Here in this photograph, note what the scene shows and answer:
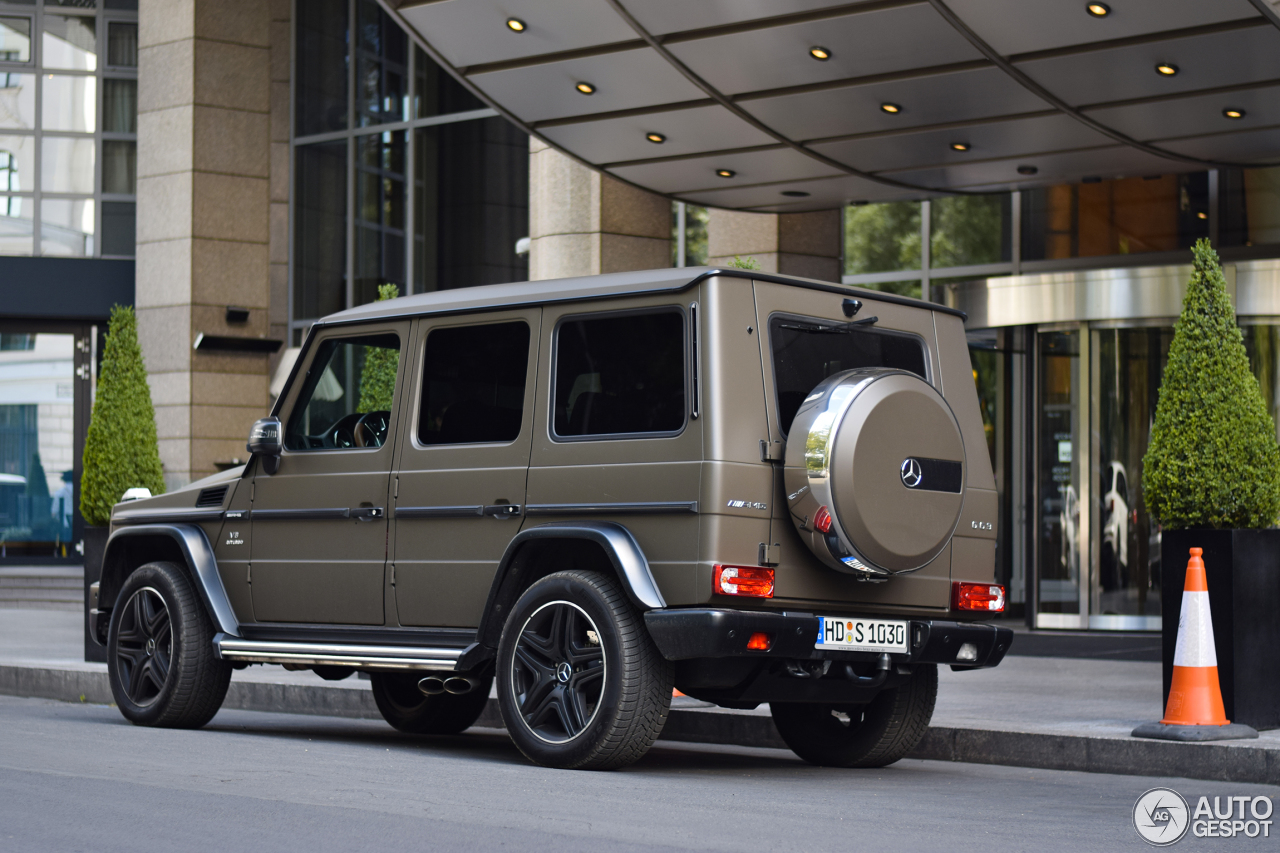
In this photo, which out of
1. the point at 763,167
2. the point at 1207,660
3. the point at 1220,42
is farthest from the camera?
the point at 763,167

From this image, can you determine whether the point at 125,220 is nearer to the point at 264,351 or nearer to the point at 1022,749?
the point at 264,351

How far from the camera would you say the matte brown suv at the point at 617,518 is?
6582 mm

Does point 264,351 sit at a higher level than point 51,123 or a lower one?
lower

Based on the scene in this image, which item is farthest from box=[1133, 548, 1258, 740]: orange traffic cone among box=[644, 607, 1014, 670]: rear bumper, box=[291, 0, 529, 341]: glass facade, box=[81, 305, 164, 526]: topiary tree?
box=[291, 0, 529, 341]: glass facade

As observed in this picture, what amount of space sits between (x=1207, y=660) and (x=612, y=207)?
31.4ft

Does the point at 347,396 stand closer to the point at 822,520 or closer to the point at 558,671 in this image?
the point at 558,671

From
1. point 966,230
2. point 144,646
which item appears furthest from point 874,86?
point 144,646

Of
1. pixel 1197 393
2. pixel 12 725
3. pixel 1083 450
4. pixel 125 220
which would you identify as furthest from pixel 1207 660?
pixel 125 220

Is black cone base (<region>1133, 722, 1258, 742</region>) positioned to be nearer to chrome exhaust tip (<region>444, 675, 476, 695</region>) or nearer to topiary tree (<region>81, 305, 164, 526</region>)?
chrome exhaust tip (<region>444, 675, 476, 695</region>)

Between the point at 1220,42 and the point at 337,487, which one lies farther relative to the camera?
the point at 1220,42

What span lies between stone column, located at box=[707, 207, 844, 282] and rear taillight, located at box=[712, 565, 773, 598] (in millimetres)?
9761

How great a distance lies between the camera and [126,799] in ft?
19.2

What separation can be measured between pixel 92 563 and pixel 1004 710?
6821 mm

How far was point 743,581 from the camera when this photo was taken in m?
6.52
